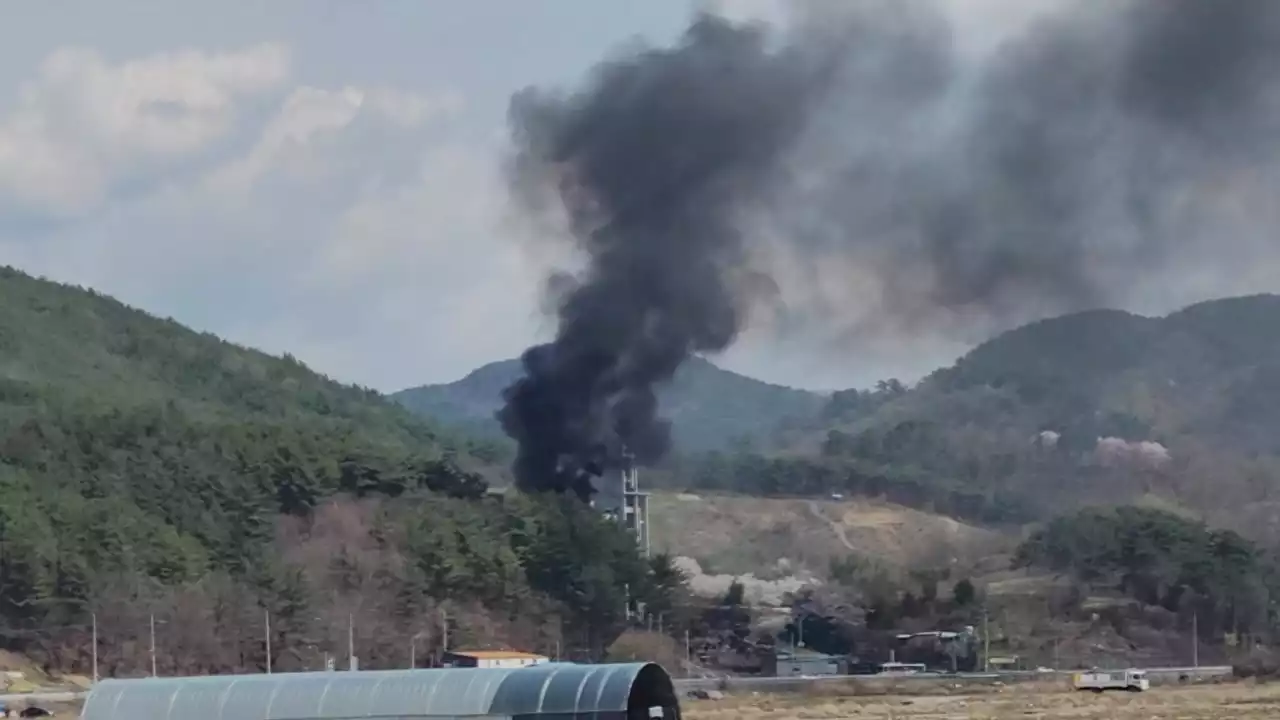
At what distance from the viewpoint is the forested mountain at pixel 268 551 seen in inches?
4262

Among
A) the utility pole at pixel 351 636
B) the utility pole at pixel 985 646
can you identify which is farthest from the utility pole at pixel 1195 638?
the utility pole at pixel 351 636

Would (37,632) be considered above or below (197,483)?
below

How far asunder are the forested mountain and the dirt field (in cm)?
2767

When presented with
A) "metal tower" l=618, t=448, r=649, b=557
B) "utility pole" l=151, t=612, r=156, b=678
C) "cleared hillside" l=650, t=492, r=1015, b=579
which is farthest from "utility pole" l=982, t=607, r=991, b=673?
"utility pole" l=151, t=612, r=156, b=678

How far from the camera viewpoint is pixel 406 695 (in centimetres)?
5384

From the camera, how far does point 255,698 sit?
55.5 meters

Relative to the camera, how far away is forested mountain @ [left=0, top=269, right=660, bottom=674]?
355ft

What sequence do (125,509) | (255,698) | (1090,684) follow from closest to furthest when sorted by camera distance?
(255,698), (1090,684), (125,509)

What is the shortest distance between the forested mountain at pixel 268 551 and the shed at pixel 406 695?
47.6 metres

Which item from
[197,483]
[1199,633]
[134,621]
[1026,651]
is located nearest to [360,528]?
[197,483]

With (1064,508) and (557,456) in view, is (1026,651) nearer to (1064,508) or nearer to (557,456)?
(557,456)

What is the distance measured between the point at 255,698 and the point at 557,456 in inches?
2857

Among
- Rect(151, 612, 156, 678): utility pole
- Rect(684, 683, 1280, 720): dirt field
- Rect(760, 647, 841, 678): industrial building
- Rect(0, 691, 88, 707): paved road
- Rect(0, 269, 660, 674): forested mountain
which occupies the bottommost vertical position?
Rect(684, 683, 1280, 720): dirt field

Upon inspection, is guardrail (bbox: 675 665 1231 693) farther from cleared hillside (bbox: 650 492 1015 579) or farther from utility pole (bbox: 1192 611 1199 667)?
cleared hillside (bbox: 650 492 1015 579)
